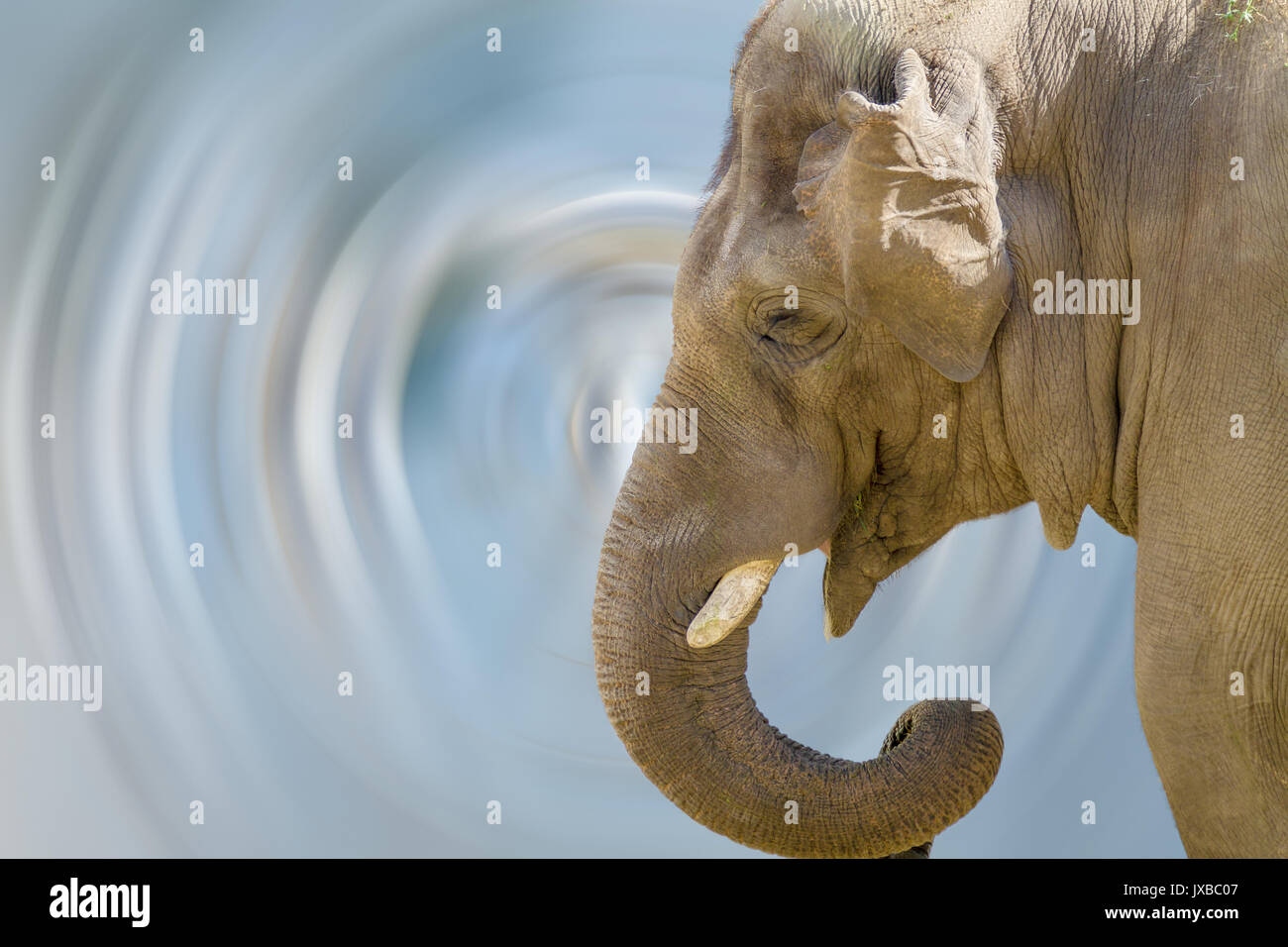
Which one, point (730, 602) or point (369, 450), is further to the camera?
point (369, 450)

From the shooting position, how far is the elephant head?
7.95 ft

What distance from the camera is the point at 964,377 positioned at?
7.64 ft

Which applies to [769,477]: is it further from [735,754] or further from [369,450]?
[369,450]

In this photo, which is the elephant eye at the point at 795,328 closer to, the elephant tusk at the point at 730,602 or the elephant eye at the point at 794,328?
the elephant eye at the point at 794,328

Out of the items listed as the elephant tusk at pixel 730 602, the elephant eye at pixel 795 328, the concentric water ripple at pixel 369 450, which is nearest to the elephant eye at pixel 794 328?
the elephant eye at pixel 795 328

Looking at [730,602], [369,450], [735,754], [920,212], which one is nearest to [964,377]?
[920,212]

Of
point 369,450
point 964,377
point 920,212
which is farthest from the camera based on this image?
point 369,450

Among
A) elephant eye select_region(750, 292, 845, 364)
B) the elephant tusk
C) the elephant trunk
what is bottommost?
the elephant trunk

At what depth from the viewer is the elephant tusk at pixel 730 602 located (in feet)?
7.89

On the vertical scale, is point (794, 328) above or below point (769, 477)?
above

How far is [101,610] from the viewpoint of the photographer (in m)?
4.40

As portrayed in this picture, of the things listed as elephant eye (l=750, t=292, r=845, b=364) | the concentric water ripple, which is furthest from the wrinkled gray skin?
the concentric water ripple

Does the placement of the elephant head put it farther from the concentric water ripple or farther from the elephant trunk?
the concentric water ripple

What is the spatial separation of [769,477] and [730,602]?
0.24 metres
